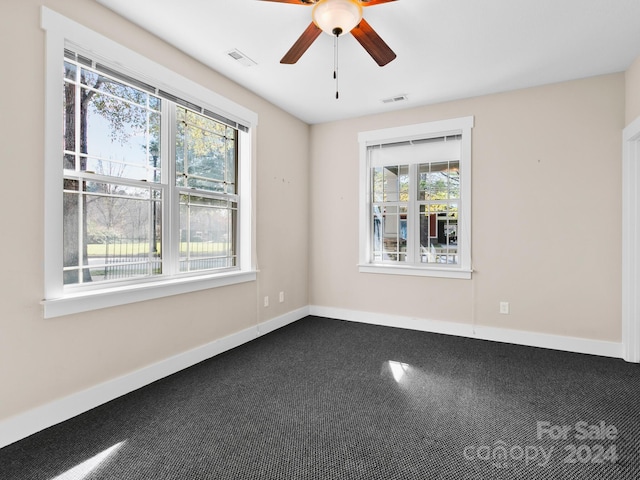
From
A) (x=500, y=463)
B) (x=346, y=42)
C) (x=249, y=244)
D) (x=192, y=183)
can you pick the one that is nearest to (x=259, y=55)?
(x=346, y=42)

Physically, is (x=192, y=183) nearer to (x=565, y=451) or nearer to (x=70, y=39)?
(x=70, y=39)

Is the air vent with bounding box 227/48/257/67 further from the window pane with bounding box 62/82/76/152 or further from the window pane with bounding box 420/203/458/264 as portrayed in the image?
the window pane with bounding box 420/203/458/264

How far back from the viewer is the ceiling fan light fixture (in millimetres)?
1934

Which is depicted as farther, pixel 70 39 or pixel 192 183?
pixel 192 183

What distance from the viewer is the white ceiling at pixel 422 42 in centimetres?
234

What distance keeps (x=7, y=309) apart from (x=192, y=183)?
1649 millimetres

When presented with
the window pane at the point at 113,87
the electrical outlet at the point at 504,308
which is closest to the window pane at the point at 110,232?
the window pane at the point at 113,87

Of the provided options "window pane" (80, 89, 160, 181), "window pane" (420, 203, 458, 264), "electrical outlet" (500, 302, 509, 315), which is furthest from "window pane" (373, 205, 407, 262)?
"window pane" (80, 89, 160, 181)

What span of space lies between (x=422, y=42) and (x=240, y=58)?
1.57 meters

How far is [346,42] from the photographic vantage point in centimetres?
273

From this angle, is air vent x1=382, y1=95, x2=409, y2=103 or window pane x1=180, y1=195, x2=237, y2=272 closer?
window pane x1=180, y1=195, x2=237, y2=272

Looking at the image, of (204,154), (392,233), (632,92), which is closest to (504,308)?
(392,233)

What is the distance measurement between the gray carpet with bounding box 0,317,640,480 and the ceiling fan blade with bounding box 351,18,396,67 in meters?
2.46

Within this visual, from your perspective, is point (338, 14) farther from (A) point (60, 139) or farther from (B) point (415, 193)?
(B) point (415, 193)
